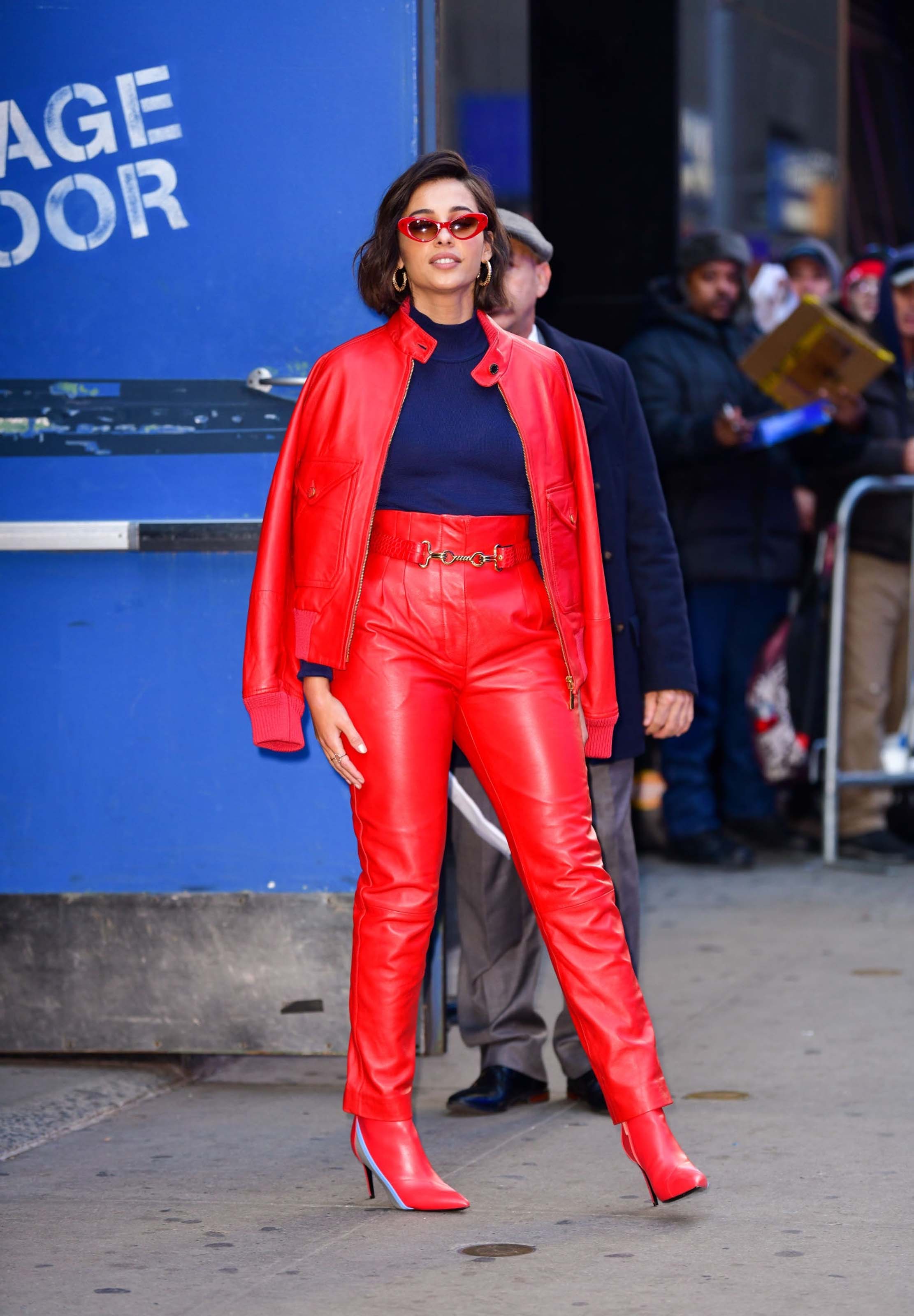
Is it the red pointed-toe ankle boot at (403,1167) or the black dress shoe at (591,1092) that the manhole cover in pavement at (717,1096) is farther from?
the red pointed-toe ankle boot at (403,1167)

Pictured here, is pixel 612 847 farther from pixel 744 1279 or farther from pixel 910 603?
pixel 910 603

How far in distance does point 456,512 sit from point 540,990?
2.45 metres

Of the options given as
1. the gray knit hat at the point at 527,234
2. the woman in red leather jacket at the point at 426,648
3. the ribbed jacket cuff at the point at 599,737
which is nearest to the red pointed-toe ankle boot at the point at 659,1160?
the woman in red leather jacket at the point at 426,648

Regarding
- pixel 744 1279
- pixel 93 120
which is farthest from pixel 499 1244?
pixel 93 120

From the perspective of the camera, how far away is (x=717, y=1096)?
4637 mm

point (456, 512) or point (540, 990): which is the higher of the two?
point (456, 512)

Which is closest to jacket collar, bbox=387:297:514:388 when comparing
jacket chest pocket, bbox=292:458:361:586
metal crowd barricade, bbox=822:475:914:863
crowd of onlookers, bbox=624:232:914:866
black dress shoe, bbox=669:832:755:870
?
jacket chest pocket, bbox=292:458:361:586

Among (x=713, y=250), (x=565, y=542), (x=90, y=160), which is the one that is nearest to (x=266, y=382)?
(x=90, y=160)

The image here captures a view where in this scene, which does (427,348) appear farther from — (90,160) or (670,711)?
(90,160)

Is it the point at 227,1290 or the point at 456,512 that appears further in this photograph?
the point at 456,512

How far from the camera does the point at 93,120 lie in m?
4.66

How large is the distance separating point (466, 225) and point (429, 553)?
62 centimetres

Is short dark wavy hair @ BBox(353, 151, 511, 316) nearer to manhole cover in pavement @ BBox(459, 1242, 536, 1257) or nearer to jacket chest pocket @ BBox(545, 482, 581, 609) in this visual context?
jacket chest pocket @ BBox(545, 482, 581, 609)

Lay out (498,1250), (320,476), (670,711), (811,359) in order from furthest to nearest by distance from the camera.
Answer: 1. (811,359)
2. (670,711)
3. (320,476)
4. (498,1250)
